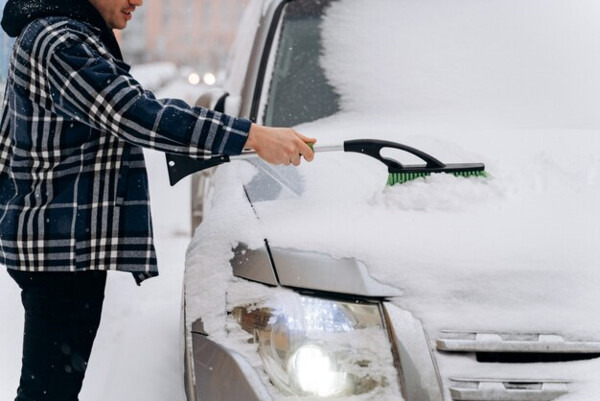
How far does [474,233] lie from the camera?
6.97 ft

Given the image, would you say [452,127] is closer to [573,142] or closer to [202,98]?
[573,142]

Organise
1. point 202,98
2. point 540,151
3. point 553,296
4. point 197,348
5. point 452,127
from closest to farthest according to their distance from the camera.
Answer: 1. point 553,296
2. point 197,348
3. point 540,151
4. point 452,127
5. point 202,98

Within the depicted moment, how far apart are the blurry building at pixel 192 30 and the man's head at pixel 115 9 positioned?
2100 inches

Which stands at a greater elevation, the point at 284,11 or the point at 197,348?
the point at 284,11

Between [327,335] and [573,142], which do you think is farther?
[573,142]

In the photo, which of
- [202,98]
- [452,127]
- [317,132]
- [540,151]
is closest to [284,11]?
[202,98]

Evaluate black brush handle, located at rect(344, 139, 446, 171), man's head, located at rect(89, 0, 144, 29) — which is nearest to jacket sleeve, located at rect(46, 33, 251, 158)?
man's head, located at rect(89, 0, 144, 29)

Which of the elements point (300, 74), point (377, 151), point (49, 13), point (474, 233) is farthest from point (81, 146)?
point (300, 74)

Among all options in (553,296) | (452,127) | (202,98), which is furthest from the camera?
(202,98)

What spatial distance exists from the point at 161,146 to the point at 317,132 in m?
1.24

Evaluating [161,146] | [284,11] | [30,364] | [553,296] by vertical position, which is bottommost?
[30,364]

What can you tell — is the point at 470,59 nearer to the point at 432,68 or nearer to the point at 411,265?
the point at 432,68

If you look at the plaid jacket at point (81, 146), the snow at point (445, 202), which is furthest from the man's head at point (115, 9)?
the snow at point (445, 202)

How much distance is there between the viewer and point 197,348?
2123 millimetres
